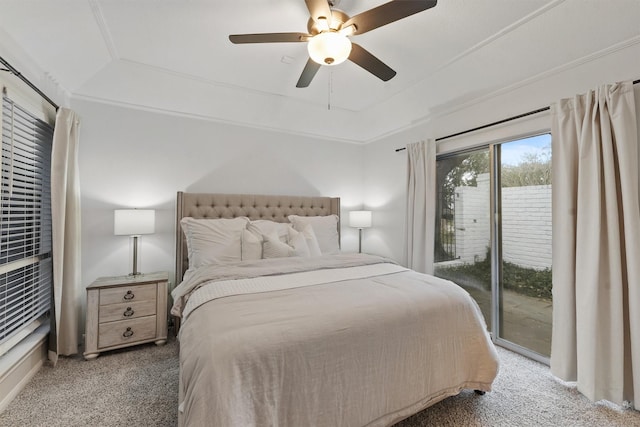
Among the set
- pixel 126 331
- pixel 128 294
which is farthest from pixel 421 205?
pixel 126 331

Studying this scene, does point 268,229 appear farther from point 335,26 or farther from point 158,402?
point 335,26

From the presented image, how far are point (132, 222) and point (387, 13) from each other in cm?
262

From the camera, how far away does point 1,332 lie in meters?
1.80

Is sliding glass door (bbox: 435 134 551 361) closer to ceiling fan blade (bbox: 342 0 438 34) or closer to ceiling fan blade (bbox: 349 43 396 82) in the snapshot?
ceiling fan blade (bbox: 349 43 396 82)

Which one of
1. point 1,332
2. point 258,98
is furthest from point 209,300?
point 258,98

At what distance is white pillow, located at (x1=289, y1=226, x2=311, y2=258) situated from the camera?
8.95 feet

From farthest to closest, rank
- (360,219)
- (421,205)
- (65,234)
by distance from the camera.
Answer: (360,219) < (421,205) < (65,234)

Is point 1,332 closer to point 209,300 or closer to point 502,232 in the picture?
point 209,300

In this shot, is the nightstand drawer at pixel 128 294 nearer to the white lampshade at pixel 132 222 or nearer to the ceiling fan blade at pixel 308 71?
the white lampshade at pixel 132 222

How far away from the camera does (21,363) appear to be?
189 centimetres

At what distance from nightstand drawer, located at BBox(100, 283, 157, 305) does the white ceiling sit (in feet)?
6.14

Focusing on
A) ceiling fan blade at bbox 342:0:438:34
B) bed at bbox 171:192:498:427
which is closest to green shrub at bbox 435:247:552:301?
bed at bbox 171:192:498:427

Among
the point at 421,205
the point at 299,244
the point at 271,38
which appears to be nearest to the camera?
the point at 271,38

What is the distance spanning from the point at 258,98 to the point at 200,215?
1514mm
